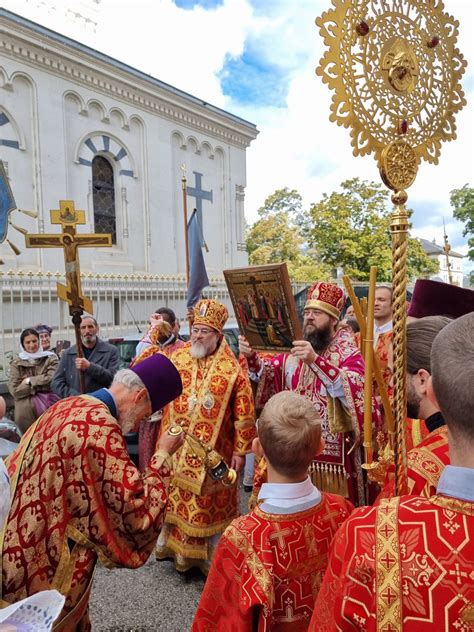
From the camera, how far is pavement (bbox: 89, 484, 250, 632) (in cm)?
301

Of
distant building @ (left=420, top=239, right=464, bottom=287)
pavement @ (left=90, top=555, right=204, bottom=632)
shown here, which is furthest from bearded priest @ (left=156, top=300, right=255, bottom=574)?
distant building @ (left=420, top=239, right=464, bottom=287)

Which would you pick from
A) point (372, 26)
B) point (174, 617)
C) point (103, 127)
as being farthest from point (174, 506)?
point (103, 127)

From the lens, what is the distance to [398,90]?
165 centimetres

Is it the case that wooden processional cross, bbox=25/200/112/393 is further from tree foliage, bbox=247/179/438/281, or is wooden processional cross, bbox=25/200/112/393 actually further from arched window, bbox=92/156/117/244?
tree foliage, bbox=247/179/438/281

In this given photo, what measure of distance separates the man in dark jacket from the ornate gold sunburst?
3.71m

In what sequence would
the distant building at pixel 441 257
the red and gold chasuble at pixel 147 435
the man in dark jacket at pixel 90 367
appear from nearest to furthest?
the red and gold chasuble at pixel 147 435 → the man in dark jacket at pixel 90 367 → the distant building at pixel 441 257

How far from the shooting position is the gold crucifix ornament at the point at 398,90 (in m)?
1.55

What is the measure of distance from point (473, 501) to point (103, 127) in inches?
543

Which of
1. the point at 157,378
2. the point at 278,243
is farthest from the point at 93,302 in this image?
the point at 278,243

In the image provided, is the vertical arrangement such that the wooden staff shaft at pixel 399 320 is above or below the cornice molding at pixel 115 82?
below

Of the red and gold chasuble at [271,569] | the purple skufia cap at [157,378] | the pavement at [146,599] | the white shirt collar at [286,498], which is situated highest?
the purple skufia cap at [157,378]

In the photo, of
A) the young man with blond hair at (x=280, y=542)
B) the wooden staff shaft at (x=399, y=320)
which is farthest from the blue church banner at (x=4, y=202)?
the wooden staff shaft at (x=399, y=320)

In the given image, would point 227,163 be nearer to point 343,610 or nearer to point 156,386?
point 156,386

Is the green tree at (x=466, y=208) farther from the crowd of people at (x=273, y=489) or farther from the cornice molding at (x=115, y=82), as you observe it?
the crowd of people at (x=273, y=489)
